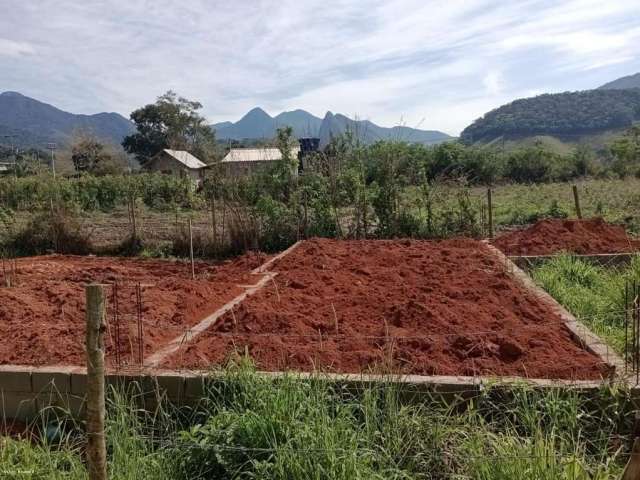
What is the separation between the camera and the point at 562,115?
68625 millimetres

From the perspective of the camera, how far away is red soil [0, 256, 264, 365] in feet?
13.4

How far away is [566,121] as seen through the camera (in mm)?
67312

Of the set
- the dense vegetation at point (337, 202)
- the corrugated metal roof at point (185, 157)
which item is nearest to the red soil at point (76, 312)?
the dense vegetation at point (337, 202)

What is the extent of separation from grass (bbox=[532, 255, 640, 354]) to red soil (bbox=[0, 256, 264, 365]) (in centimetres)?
351

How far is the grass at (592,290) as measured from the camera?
4.75m

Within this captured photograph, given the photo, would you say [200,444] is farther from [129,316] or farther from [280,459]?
[129,316]

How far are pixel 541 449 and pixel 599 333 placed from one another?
260 centimetres

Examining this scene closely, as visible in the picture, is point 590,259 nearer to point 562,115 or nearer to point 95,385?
point 95,385

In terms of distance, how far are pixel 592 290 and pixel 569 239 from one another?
2823mm

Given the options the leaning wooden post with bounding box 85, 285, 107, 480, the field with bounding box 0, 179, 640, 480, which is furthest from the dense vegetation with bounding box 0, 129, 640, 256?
the leaning wooden post with bounding box 85, 285, 107, 480

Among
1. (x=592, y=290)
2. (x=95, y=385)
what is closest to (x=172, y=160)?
(x=592, y=290)

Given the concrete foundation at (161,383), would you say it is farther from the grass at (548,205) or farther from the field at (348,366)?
the grass at (548,205)

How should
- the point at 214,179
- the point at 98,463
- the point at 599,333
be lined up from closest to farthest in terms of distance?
→ the point at 98,463 < the point at 599,333 < the point at 214,179

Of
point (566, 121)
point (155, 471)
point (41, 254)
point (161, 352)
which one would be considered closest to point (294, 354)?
point (161, 352)
